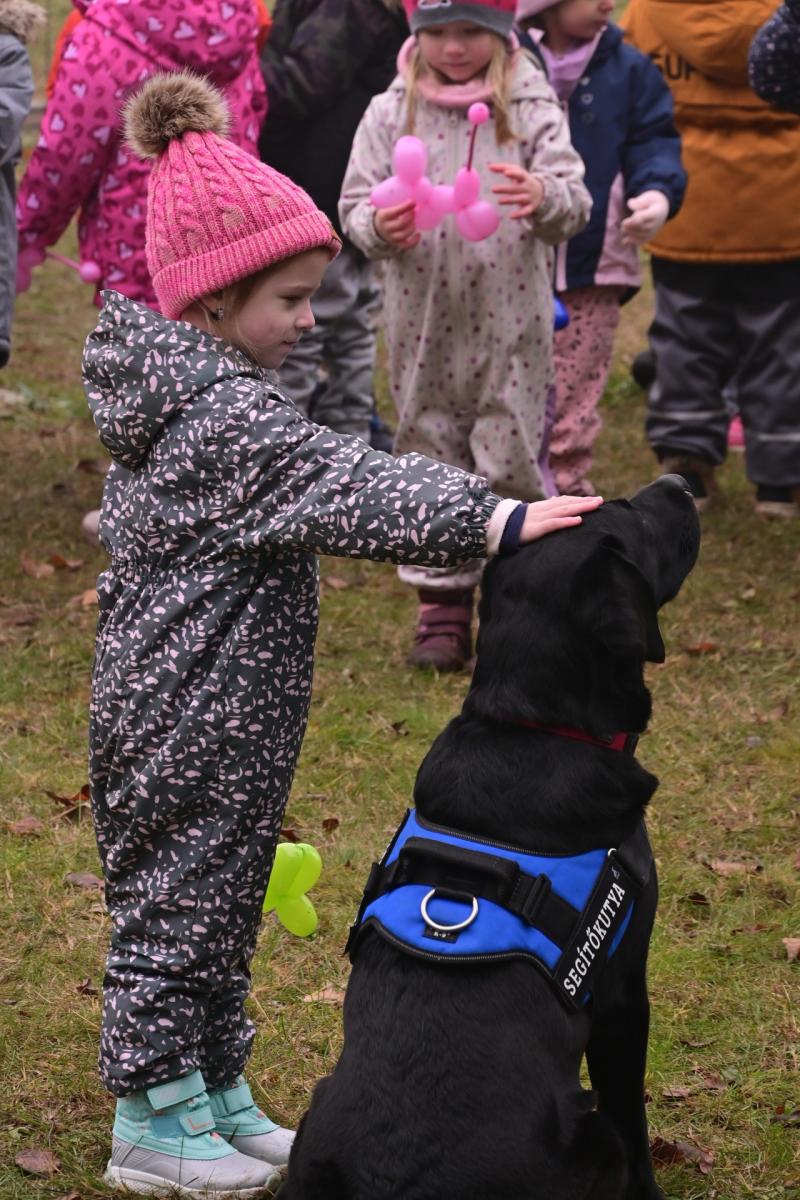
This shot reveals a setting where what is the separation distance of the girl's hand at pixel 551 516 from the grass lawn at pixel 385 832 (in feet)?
2.94

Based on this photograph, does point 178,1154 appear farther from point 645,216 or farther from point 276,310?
point 645,216

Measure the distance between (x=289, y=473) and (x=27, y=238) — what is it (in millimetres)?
3964

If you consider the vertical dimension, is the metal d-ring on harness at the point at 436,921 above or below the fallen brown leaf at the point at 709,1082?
above

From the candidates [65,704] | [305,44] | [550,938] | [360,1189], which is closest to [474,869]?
[550,938]

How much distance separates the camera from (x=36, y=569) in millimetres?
6555

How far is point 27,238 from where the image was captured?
629cm

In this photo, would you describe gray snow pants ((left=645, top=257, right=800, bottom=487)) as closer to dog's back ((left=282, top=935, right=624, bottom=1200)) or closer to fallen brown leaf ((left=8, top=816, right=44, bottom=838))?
fallen brown leaf ((left=8, top=816, right=44, bottom=838))

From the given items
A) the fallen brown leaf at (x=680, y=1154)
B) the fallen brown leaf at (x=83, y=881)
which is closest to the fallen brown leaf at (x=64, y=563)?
the fallen brown leaf at (x=83, y=881)

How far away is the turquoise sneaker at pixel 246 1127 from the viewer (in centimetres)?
318

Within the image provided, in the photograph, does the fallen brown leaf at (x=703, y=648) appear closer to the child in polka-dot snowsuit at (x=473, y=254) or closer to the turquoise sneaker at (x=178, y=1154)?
the child in polka-dot snowsuit at (x=473, y=254)

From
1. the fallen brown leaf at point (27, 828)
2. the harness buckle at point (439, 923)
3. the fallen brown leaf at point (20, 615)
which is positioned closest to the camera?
the harness buckle at point (439, 923)

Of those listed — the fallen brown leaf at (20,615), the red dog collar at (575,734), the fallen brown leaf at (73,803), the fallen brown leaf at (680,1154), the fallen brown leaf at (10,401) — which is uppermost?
the red dog collar at (575,734)

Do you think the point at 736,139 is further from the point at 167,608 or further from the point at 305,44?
the point at 167,608

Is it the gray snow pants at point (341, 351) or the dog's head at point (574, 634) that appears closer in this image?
the dog's head at point (574, 634)
